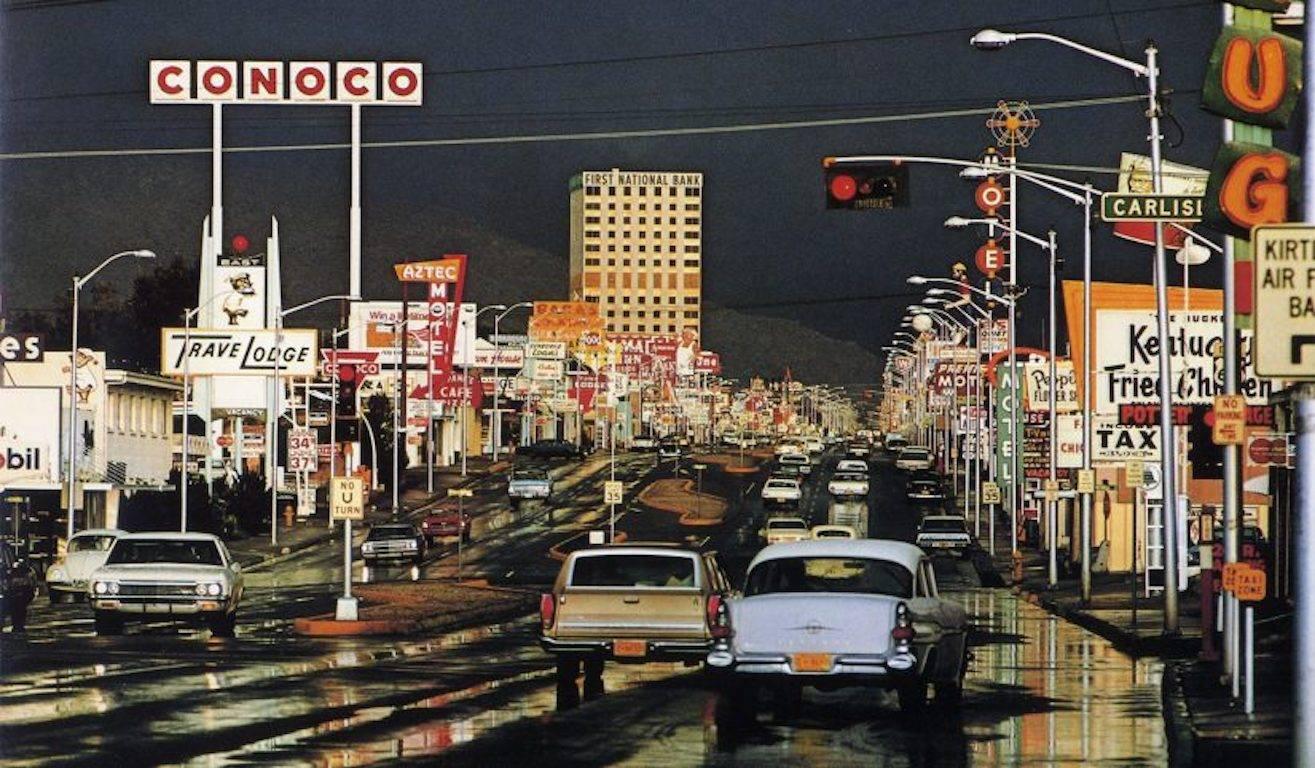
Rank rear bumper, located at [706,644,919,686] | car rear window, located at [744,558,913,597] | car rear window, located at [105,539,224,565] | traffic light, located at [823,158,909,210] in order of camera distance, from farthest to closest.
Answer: car rear window, located at [105,539,224,565]
traffic light, located at [823,158,909,210]
car rear window, located at [744,558,913,597]
rear bumper, located at [706,644,919,686]

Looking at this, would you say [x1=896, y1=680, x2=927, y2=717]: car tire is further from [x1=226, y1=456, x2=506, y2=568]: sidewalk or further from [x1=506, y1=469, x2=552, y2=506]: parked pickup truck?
[x1=506, y1=469, x2=552, y2=506]: parked pickup truck

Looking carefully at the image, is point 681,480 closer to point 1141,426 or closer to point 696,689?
point 1141,426

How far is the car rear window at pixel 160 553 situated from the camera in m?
39.8

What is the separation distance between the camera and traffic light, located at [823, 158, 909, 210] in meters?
35.9

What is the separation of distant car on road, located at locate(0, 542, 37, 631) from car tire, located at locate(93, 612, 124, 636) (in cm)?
278

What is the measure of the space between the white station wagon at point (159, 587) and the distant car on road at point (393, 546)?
3830 centimetres

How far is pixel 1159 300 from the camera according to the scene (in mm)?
39812

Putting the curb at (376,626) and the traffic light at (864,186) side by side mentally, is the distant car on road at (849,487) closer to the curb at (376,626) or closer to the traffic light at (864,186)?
the curb at (376,626)

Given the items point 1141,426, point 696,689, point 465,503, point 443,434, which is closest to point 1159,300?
point 1141,426

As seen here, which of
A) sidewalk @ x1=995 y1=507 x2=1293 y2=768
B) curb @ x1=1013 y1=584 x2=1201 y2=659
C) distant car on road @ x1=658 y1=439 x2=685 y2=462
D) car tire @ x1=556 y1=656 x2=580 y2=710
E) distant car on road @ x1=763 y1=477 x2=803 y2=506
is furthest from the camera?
distant car on road @ x1=658 y1=439 x2=685 y2=462

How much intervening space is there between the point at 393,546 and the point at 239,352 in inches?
635

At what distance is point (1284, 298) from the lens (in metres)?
14.0

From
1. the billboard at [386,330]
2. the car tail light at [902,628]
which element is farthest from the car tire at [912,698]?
the billboard at [386,330]

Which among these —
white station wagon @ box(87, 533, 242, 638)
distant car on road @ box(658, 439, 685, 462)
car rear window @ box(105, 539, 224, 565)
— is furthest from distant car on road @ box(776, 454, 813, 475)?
white station wagon @ box(87, 533, 242, 638)
